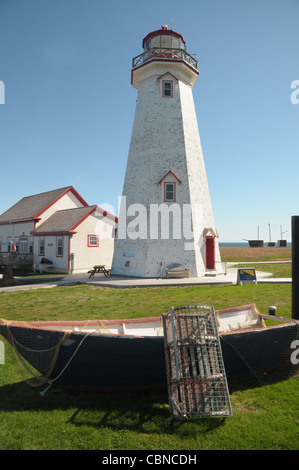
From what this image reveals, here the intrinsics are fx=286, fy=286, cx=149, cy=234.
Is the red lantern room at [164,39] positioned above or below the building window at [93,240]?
above

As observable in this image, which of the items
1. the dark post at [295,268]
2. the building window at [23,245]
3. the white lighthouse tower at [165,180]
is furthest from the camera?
the building window at [23,245]

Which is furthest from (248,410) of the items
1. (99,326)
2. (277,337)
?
(99,326)

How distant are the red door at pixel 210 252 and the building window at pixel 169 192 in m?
3.90

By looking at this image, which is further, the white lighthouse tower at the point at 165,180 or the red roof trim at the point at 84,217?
the red roof trim at the point at 84,217

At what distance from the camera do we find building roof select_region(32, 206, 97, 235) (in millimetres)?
23844

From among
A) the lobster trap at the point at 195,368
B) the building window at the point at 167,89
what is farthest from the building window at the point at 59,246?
the lobster trap at the point at 195,368

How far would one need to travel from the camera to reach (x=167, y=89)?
20.6 m

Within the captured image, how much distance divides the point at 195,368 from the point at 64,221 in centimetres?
2233

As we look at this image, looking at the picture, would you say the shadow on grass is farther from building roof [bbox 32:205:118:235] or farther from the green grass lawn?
building roof [bbox 32:205:118:235]

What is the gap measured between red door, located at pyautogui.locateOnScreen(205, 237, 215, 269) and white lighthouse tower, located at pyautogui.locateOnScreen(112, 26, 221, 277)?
0.24 ft

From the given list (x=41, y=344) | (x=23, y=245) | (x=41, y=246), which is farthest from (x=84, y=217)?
(x=41, y=344)

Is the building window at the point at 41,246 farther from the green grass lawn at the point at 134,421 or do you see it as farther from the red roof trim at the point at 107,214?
the green grass lawn at the point at 134,421

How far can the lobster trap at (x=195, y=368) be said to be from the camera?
4484 millimetres
